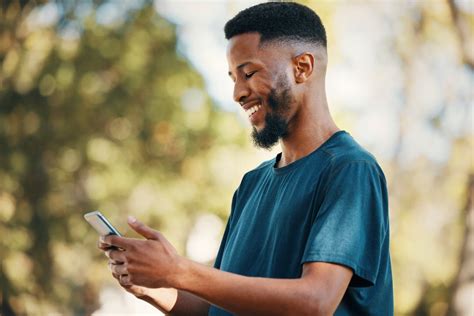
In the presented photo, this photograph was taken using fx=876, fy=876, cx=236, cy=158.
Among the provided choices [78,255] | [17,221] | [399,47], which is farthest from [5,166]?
[399,47]

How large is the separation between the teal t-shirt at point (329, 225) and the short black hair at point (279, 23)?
30cm

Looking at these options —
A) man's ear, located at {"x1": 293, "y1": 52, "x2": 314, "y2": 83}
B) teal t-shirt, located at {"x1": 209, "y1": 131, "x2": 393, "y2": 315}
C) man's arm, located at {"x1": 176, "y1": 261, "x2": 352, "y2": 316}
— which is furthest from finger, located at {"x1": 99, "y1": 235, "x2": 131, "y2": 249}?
man's ear, located at {"x1": 293, "y1": 52, "x2": 314, "y2": 83}

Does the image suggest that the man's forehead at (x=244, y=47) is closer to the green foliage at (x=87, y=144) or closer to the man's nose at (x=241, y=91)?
the man's nose at (x=241, y=91)

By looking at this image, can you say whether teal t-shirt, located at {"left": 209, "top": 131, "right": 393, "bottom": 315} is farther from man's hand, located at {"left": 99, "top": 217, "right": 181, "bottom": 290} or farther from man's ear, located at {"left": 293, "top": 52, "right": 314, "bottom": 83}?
man's hand, located at {"left": 99, "top": 217, "right": 181, "bottom": 290}

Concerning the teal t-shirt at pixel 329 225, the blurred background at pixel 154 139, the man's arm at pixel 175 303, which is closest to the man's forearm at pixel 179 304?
the man's arm at pixel 175 303

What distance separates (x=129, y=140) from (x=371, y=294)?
10.4m

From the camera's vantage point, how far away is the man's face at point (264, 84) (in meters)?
2.16

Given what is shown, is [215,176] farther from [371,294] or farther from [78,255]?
[371,294]

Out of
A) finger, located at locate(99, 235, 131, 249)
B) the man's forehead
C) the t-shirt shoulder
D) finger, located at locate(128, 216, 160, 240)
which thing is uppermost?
the man's forehead

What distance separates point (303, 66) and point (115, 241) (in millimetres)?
707

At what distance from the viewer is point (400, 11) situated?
1221 centimetres

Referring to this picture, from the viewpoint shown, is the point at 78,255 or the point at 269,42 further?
the point at 78,255

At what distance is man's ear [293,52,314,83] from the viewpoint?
2203mm

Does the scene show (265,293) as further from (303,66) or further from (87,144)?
(87,144)
